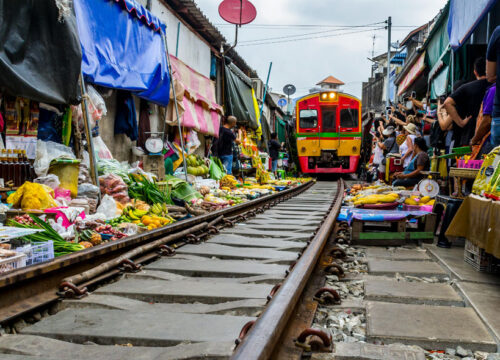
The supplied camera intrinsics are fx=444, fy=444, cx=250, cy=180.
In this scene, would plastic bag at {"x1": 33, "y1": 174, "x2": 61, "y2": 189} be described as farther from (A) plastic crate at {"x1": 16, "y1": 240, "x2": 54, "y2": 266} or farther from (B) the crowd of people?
(B) the crowd of people

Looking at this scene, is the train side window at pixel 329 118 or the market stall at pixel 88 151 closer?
the market stall at pixel 88 151

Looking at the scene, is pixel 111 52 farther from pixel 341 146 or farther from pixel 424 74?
pixel 341 146

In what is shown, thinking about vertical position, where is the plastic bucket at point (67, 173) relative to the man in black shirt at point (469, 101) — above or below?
below

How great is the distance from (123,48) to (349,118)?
40.1 ft

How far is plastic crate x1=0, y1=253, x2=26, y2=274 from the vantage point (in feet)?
9.40

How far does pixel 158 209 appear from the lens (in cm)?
638

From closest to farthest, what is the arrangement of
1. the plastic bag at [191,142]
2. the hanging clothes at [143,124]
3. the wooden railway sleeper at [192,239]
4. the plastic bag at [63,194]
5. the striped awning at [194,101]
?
1. the wooden railway sleeper at [192,239]
2. the plastic bag at [63,194]
3. the hanging clothes at [143,124]
4. the striped awning at [194,101]
5. the plastic bag at [191,142]

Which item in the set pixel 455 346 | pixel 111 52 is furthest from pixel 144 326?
pixel 111 52

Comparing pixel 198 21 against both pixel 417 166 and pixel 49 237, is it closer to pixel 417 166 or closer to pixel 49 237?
pixel 417 166

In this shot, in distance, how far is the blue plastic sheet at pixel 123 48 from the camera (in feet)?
22.0

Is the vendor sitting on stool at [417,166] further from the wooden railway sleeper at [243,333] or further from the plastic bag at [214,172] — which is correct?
the wooden railway sleeper at [243,333]

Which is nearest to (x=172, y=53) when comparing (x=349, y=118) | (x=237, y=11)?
(x=237, y=11)

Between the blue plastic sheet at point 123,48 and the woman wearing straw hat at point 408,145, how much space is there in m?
5.22

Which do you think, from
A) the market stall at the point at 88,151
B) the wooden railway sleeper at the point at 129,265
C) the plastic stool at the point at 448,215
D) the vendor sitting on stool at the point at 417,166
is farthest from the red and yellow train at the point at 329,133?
the wooden railway sleeper at the point at 129,265
